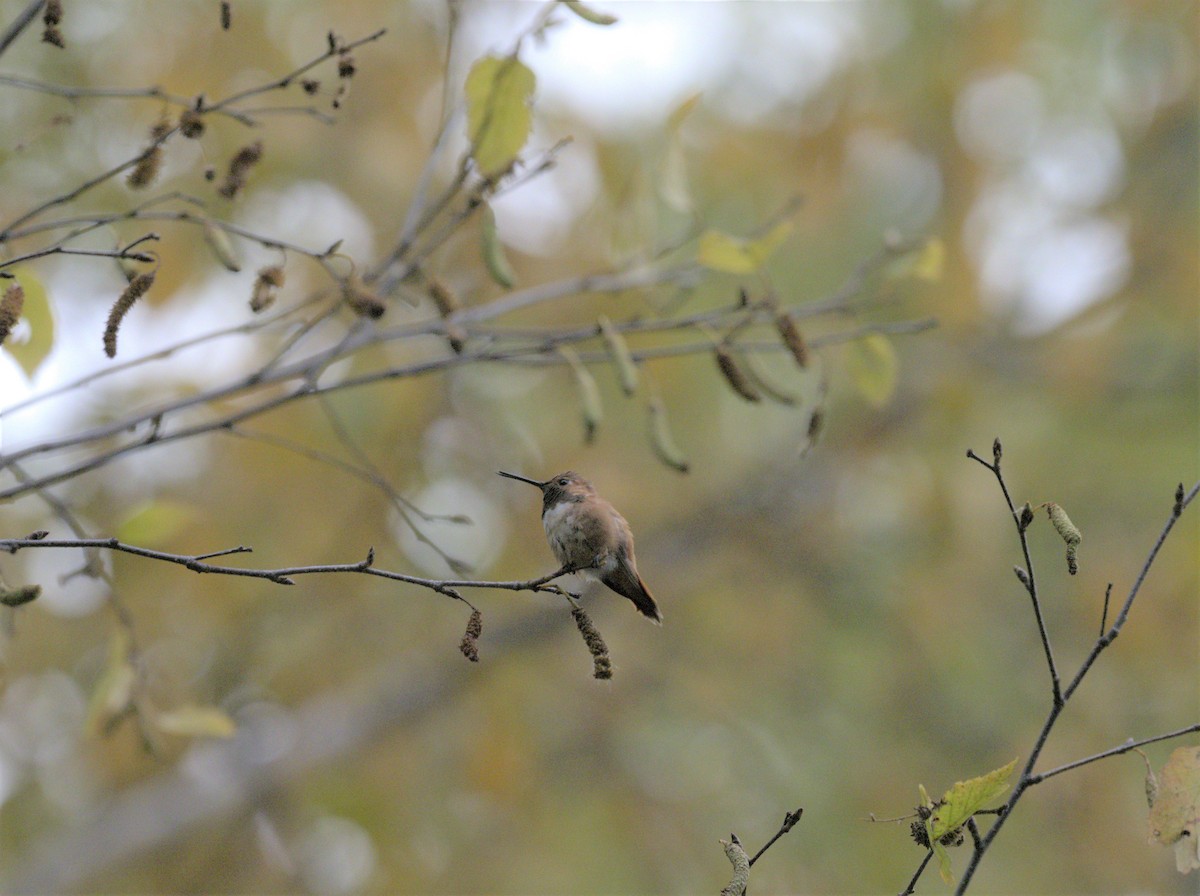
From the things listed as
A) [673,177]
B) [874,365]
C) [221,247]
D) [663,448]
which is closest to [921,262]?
[874,365]

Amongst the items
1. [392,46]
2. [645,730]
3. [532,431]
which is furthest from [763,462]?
[392,46]

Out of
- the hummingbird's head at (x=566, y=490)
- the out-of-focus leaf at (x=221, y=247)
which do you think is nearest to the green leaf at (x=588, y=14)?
the out-of-focus leaf at (x=221, y=247)

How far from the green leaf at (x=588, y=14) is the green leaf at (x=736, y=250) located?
0.55 meters

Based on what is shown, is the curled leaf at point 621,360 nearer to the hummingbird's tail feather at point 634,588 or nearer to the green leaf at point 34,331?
the hummingbird's tail feather at point 634,588

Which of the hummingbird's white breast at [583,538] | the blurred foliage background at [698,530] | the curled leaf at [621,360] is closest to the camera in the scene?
the curled leaf at [621,360]

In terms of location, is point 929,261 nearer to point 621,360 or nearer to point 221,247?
point 621,360

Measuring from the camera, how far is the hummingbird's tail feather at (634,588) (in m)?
2.92

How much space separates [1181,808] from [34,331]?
2645mm

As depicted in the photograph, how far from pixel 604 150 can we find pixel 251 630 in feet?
10.1

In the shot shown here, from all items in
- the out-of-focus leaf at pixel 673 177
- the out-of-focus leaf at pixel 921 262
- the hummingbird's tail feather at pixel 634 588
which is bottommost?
the hummingbird's tail feather at pixel 634 588

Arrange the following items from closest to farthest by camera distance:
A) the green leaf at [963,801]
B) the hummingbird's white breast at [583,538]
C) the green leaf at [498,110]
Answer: the green leaf at [963,801]
the green leaf at [498,110]
the hummingbird's white breast at [583,538]

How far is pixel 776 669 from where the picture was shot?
20.4 feet

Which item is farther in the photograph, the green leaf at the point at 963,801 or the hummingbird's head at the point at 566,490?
the hummingbird's head at the point at 566,490

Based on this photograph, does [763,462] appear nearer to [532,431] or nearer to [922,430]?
[922,430]
